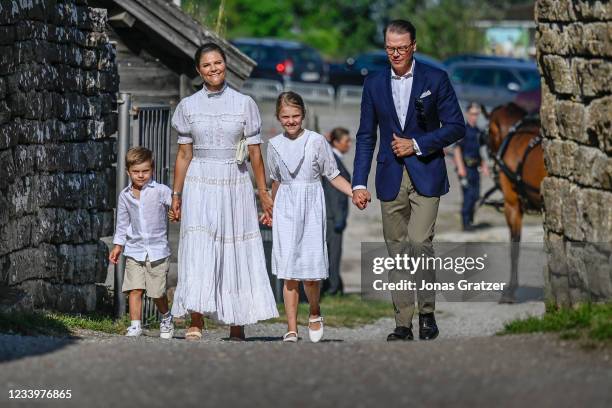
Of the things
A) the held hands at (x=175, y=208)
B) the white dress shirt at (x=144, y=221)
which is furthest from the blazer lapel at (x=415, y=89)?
the white dress shirt at (x=144, y=221)

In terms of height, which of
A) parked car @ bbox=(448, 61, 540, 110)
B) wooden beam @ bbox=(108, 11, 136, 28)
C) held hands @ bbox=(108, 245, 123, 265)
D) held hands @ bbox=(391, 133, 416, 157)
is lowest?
held hands @ bbox=(108, 245, 123, 265)

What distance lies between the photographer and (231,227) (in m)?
10.6

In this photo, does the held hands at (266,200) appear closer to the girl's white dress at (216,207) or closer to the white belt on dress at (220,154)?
the girl's white dress at (216,207)

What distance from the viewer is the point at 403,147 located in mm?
10188

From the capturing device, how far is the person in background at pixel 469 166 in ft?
77.4

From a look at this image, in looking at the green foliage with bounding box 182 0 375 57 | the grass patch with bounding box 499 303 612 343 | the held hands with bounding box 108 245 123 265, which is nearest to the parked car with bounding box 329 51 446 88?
the green foliage with bounding box 182 0 375 57

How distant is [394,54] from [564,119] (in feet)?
4.34

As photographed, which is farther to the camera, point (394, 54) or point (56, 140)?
point (56, 140)

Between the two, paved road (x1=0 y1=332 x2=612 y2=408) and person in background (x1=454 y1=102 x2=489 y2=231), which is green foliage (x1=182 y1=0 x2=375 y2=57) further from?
paved road (x1=0 y1=332 x2=612 y2=408)

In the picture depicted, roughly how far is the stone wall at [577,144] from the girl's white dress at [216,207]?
208 centimetres

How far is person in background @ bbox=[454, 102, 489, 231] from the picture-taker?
23.6m

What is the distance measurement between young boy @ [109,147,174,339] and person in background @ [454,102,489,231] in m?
12.7

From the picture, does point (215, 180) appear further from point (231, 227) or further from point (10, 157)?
point (10, 157)

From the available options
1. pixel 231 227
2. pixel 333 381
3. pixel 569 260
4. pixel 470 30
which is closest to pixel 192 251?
pixel 231 227
